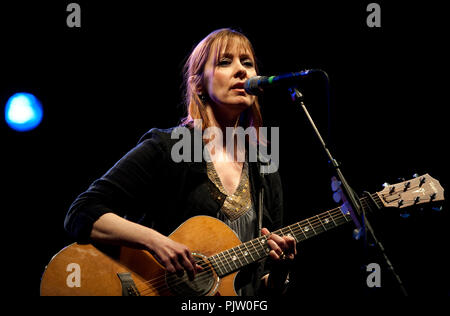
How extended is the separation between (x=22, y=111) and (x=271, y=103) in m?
2.18

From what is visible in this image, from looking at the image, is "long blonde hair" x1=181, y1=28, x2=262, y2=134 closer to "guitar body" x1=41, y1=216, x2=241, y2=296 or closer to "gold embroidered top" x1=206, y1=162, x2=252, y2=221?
"gold embroidered top" x1=206, y1=162, x2=252, y2=221

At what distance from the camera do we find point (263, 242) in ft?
6.84

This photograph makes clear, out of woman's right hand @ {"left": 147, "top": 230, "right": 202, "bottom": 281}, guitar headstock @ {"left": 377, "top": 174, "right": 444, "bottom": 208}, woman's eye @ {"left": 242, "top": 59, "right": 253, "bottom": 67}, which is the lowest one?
woman's right hand @ {"left": 147, "top": 230, "right": 202, "bottom": 281}

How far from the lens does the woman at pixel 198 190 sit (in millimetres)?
1812

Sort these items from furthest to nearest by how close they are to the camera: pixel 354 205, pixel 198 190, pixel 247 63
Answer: pixel 247 63 → pixel 198 190 → pixel 354 205

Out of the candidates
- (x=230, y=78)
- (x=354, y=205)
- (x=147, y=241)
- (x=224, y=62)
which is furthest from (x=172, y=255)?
(x=224, y=62)

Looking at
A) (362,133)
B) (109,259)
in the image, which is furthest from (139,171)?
(362,133)

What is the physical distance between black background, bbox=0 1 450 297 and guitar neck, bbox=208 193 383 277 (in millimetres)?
700

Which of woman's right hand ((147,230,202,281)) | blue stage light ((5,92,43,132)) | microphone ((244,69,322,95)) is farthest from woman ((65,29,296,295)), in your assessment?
blue stage light ((5,92,43,132))

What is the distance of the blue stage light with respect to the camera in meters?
2.82

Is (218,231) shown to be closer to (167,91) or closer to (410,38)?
(167,91)

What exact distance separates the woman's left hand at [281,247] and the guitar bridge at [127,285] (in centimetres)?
78

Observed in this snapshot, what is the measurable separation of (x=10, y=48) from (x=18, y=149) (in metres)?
0.80

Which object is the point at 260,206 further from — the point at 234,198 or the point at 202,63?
the point at 202,63
